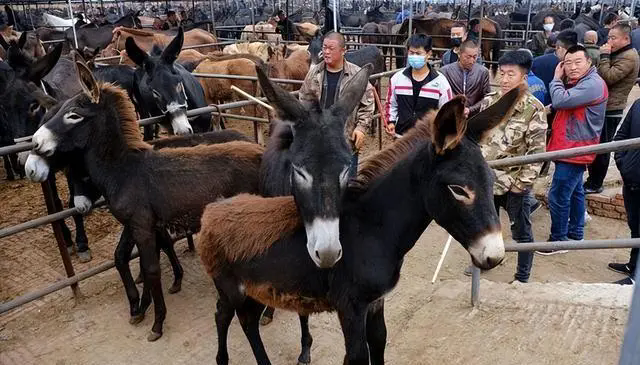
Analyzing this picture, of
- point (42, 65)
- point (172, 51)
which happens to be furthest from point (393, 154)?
point (42, 65)

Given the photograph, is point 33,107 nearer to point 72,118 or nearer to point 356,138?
point 72,118

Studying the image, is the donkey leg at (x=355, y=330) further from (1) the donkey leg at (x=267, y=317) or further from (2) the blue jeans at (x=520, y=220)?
(2) the blue jeans at (x=520, y=220)

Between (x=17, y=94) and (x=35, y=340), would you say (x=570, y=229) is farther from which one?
(x=17, y=94)

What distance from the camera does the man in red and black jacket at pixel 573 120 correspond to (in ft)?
14.5

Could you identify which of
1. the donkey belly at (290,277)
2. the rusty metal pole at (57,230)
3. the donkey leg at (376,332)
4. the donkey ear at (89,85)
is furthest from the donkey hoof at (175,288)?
the donkey leg at (376,332)

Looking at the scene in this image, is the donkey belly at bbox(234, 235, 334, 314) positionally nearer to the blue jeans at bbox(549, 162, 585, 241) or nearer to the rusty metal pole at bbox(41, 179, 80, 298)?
the rusty metal pole at bbox(41, 179, 80, 298)

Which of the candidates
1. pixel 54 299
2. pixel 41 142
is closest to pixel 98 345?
pixel 54 299

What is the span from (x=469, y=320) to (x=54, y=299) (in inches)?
147

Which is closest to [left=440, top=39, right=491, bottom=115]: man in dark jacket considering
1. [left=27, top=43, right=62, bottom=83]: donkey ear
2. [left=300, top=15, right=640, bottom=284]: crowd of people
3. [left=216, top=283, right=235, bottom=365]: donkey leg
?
[left=300, top=15, right=640, bottom=284]: crowd of people

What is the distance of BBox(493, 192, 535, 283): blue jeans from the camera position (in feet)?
13.9

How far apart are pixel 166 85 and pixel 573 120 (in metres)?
4.33

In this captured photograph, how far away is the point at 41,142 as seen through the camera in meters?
3.40

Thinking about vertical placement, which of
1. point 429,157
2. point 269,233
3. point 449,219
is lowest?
point 269,233

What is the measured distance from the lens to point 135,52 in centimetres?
572
